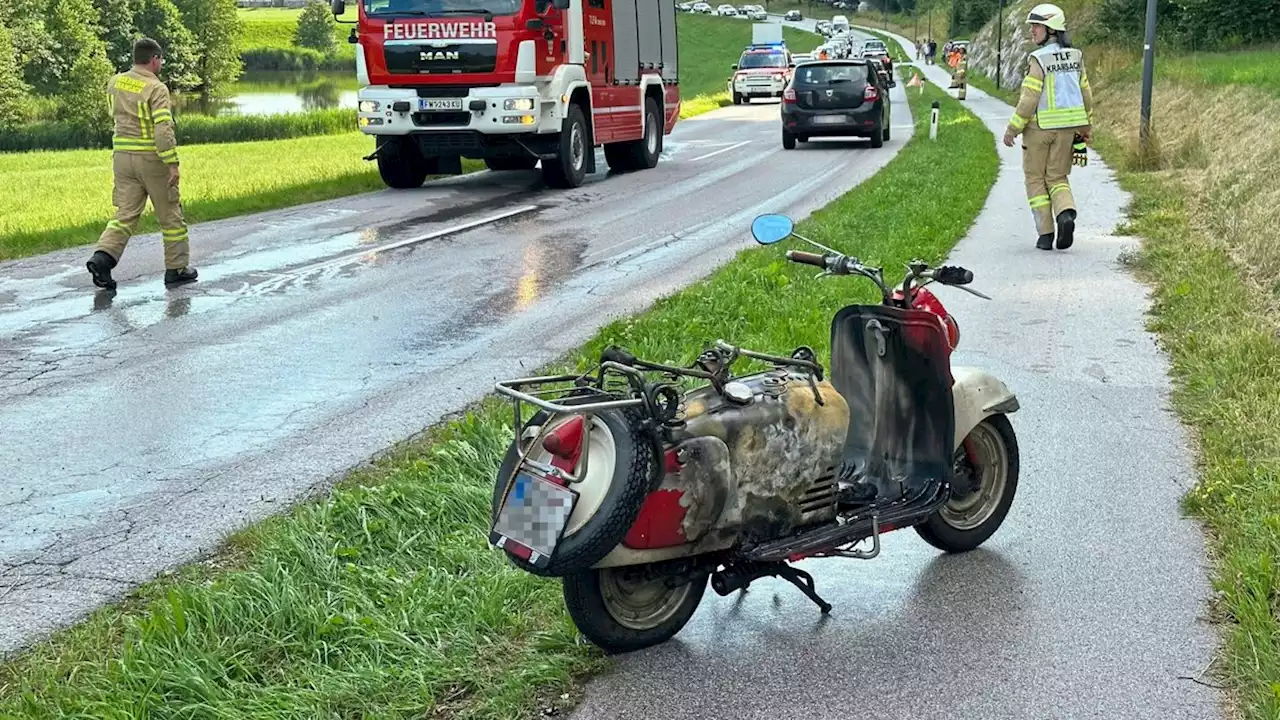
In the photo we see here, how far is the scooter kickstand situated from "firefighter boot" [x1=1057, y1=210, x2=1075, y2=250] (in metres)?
8.18

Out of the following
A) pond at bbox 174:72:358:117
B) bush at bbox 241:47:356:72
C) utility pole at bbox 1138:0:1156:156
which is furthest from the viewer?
bush at bbox 241:47:356:72

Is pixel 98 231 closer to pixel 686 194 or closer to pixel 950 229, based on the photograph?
pixel 686 194

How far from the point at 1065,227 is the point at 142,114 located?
25.2 ft

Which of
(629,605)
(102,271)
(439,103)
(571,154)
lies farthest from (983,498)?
(571,154)

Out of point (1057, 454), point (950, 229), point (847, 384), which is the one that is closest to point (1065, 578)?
point (847, 384)

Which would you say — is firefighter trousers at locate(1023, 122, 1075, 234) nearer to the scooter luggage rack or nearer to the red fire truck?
Answer: the red fire truck

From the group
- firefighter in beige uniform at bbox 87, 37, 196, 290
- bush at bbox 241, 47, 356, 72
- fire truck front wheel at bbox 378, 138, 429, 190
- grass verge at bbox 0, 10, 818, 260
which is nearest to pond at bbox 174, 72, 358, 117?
bush at bbox 241, 47, 356, 72

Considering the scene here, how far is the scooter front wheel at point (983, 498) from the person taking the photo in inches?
189

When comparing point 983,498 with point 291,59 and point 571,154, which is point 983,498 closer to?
point 571,154

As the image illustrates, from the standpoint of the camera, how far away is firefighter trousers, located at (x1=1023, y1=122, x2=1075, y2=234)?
37.6 ft

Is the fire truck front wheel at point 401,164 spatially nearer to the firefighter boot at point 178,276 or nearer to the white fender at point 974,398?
the firefighter boot at point 178,276

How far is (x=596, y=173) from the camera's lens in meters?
21.7

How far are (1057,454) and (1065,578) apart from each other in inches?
58.7

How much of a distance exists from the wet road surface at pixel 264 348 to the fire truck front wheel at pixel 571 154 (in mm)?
1579
